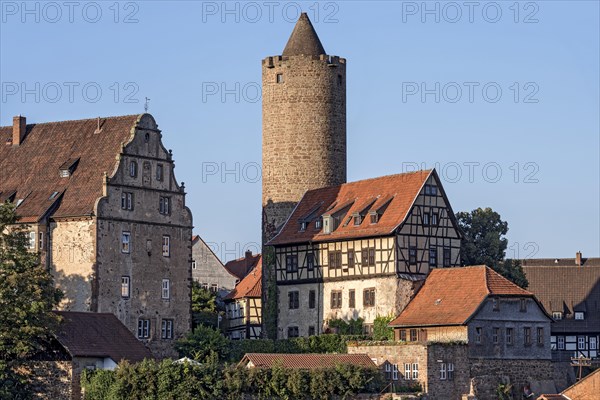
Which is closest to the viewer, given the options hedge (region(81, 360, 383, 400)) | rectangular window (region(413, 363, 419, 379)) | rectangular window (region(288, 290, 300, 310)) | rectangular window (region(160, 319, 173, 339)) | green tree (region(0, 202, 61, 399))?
hedge (region(81, 360, 383, 400))

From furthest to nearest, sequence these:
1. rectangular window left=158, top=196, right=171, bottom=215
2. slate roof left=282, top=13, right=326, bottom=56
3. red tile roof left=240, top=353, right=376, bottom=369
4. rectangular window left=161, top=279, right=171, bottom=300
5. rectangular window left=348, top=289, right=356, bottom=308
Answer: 1. slate roof left=282, top=13, right=326, bottom=56
2. rectangular window left=348, top=289, right=356, bottom=308
3. rectangular window left=158, top=196, right=171, bottom=215
4. rectangular window left=161, top=279, right=171, bottom=300
5. red tile roof left=240, top=353, right=376, bottom=369

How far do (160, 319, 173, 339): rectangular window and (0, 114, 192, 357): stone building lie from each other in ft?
0.16

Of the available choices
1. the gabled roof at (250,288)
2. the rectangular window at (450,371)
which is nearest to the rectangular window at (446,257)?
the rectangular window at (450,371)

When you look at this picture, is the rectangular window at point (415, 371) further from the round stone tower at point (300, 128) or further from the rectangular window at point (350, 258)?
the round stone tower at point (300, 128)

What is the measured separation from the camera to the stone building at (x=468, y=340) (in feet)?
230

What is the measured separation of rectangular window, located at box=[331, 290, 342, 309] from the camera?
80.1 m

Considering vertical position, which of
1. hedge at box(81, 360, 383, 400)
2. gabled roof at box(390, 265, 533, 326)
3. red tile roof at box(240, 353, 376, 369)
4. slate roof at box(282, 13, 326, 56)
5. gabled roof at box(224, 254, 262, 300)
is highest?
slate roof at box(282, 13, 326, 56)

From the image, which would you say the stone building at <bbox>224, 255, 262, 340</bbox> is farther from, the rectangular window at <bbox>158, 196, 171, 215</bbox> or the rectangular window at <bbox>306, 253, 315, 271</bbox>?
the rectangular window at <bbox>158, 196, 171, 215</bbox>

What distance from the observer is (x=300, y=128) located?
86938mm

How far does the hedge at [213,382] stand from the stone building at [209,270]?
4100cm

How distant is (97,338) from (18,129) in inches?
664

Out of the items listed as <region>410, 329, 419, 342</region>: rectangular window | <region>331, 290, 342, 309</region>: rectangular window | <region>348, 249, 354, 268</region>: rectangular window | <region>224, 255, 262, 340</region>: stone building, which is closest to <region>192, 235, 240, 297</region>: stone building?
<region>224, 255, 262, 340</region>: stone building

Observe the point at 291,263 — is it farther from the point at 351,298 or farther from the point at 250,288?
the point at 250,288

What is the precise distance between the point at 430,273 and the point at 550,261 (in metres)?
36.6
